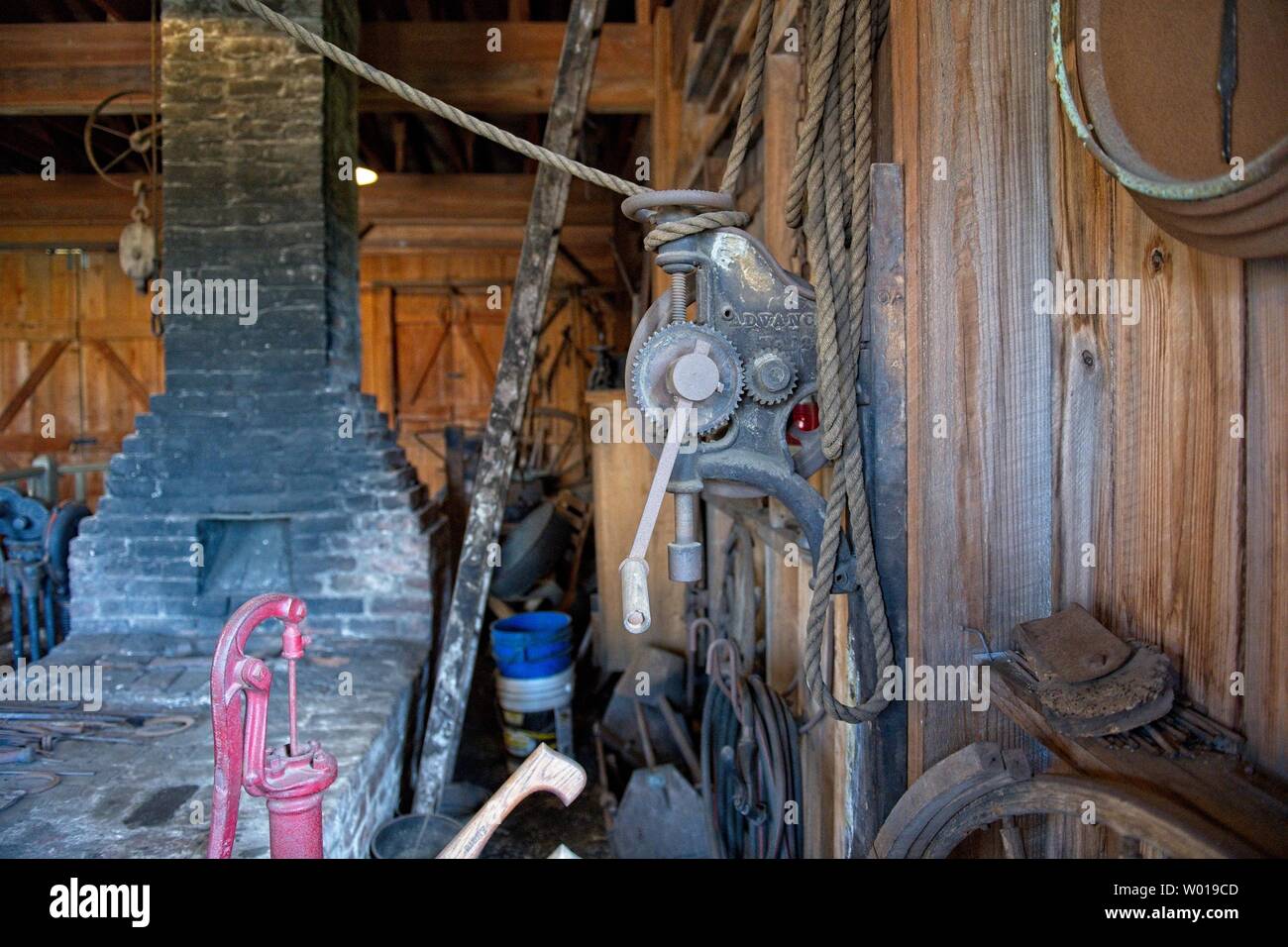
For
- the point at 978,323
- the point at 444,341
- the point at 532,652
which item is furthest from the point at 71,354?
the point at 978,323

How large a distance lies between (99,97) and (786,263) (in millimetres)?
4551

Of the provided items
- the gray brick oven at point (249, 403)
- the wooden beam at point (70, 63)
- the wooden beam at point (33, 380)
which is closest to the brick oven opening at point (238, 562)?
the gray brick oven at point (249, 403)

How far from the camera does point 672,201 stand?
118 cm

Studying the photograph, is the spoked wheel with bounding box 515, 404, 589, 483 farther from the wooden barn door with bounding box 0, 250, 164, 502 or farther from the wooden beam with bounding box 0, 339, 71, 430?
the wooden beam with bounding box 0, 339, 71, 430

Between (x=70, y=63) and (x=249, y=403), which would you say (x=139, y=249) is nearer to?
(x=70, y=63)

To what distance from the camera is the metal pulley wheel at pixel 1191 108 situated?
60 cm

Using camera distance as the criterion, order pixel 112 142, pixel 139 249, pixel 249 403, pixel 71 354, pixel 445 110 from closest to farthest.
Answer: pixel 445 110 < pixel 249 403 < pixel 139 249 < pixel 112 142 < pixel 71 354

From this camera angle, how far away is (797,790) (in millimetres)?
2232

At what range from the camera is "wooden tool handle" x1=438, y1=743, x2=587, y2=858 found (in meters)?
1.22

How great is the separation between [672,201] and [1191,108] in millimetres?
667

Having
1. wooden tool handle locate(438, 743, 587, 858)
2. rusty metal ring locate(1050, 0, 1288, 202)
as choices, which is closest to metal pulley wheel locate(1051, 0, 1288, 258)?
rusty metal ring locate(1050, 0, 1288, 202)

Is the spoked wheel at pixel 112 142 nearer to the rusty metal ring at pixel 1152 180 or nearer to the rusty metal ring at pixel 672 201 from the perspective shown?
the rusty metal ring at pixel 672 201

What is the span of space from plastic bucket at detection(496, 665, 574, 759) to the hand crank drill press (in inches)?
105
